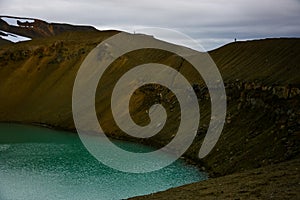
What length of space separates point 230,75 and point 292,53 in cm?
879

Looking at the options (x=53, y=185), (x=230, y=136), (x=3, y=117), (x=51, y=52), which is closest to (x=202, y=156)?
(x=230, y=136)

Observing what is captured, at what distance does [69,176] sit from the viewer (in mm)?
39312

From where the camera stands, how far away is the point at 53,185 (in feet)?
118

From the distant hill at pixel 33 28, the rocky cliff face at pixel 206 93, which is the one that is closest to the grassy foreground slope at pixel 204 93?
the rocky cliff face at pixel 206 93

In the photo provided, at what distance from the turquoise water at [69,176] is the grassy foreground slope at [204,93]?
198 inches

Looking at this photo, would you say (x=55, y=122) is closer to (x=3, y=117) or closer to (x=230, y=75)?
(x=3, y=117)

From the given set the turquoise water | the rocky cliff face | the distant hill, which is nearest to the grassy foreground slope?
the rocky cliff face

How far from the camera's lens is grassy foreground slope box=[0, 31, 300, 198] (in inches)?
Answer: 1631

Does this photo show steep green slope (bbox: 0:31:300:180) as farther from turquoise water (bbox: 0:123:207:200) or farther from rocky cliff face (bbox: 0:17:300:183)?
turquoise water (bbox: 0:123:207:200)

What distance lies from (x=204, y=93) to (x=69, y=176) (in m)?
24.8

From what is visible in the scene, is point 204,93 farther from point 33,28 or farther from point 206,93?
point 33,28

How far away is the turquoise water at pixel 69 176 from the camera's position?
33.5 meters

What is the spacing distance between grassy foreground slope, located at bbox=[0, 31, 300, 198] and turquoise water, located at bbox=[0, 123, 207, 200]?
5.02 meters

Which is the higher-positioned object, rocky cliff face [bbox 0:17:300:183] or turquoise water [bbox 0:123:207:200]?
rocky cliff face [bbox 0:17:300:183]
